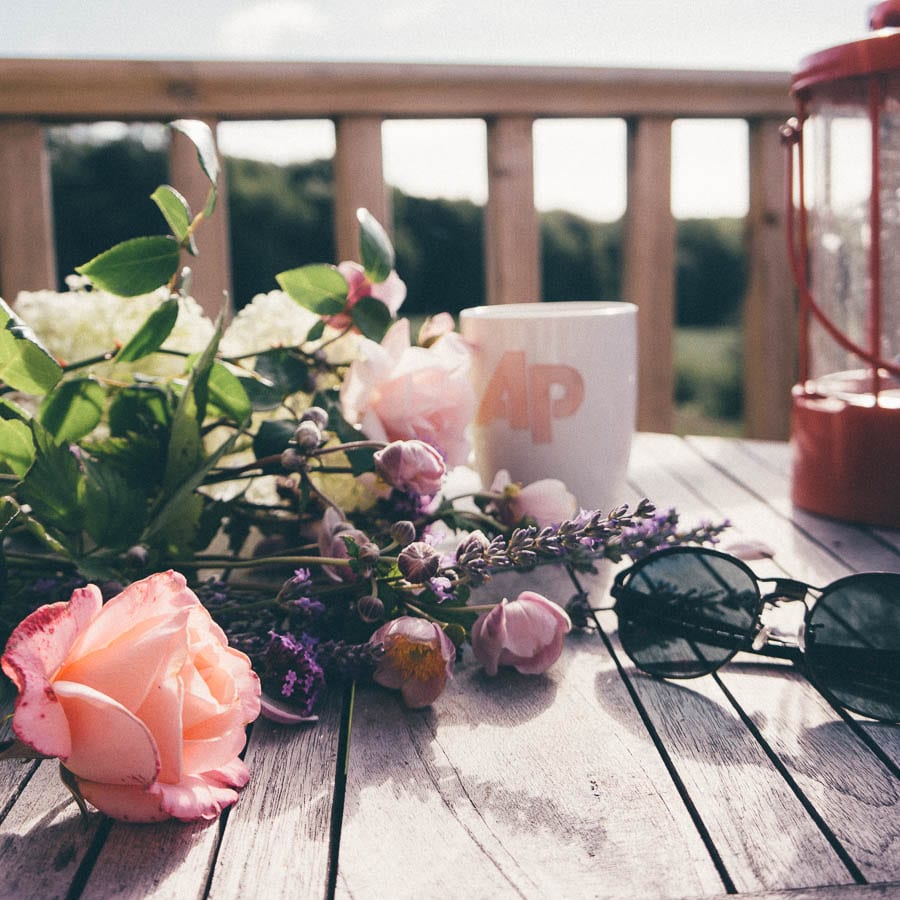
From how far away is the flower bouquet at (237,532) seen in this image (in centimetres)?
47

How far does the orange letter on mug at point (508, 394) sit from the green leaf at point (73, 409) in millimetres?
360

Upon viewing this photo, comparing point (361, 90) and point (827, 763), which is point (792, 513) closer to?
point (827, 763)

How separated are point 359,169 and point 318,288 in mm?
1011

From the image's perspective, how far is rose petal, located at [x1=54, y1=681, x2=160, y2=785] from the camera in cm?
45

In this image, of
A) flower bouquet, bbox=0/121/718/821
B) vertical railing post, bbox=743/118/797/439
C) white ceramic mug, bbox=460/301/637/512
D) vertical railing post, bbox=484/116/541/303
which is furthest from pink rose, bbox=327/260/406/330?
vertical railing post, bbox=743/118/797/439

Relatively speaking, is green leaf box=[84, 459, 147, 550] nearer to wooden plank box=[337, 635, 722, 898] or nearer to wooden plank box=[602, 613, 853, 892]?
wooden plank box=[337, 635, 722, 898]

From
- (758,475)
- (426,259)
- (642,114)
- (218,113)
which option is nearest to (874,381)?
(758,475)

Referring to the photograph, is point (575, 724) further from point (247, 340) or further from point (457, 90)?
point (457, 90)

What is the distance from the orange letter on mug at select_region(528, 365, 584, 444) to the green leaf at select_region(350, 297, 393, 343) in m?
0.16

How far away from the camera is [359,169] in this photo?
1.75 metres

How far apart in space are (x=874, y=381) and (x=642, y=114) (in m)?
1.00

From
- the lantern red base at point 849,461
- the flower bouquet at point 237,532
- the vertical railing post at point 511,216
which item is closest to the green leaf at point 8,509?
the flower bouquet at point 237,532

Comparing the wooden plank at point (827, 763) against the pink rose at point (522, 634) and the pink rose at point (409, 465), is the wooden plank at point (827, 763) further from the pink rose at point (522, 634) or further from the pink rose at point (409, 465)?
the pink rose at point (409, 465)

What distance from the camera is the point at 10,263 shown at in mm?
1695
